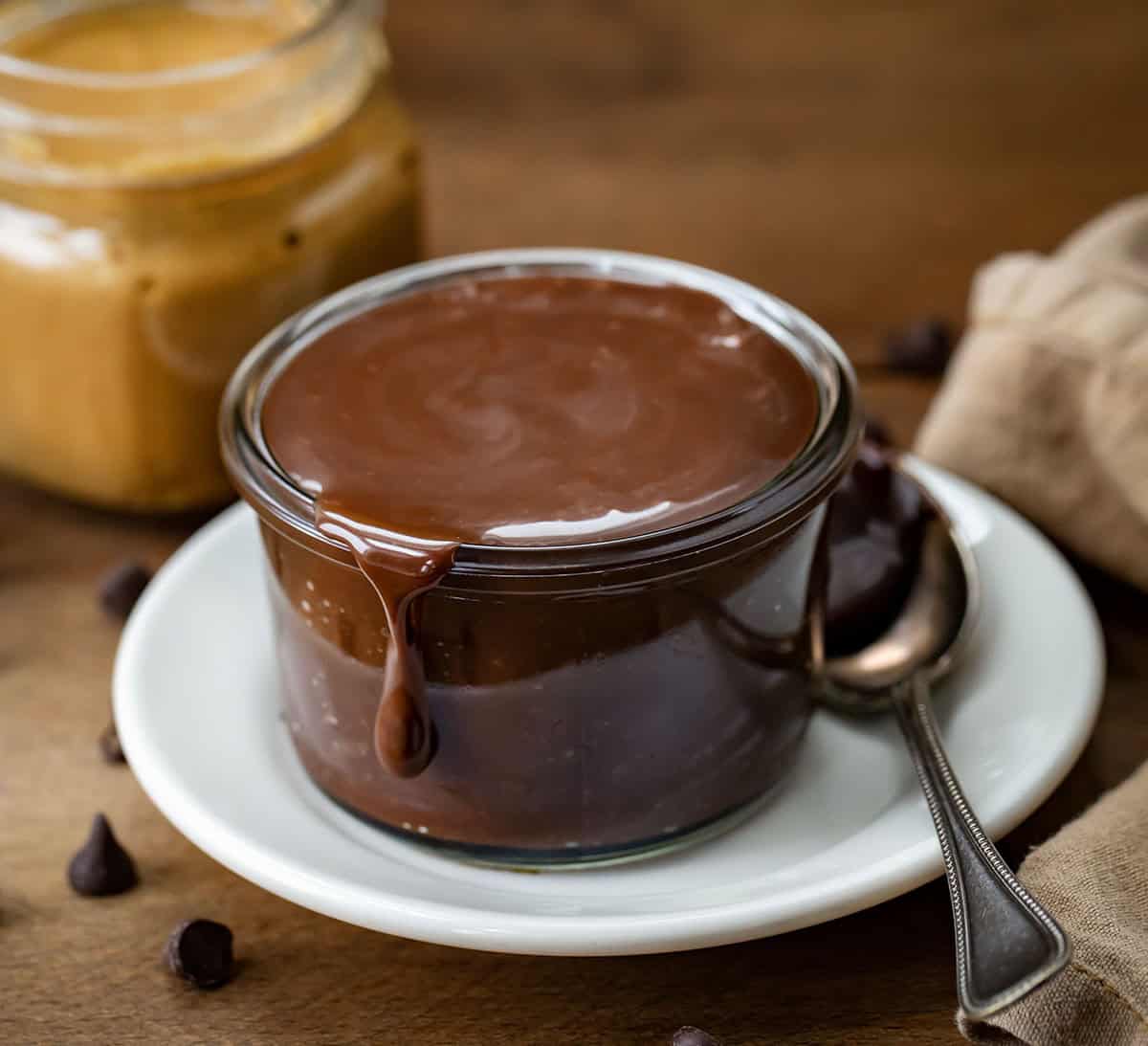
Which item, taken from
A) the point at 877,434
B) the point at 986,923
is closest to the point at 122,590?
the point at 877,434

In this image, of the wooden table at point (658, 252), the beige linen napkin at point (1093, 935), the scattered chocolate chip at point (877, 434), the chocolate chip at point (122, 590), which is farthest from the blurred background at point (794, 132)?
the beige linen napkin at point (1093, 935)

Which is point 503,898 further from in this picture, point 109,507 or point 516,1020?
point 109,507

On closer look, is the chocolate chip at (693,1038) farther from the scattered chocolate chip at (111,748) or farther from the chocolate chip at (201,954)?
the scattered chocolate chip at (111,748)

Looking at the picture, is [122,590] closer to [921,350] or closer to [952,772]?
[952,772]

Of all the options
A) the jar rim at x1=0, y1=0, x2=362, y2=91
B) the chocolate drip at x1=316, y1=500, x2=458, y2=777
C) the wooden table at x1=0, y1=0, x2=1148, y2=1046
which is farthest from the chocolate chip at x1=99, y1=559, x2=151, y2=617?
the chocolate drip at x1=316, y1=500, x2=458, y2=777

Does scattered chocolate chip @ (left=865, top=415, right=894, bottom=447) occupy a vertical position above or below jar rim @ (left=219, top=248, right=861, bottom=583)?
below

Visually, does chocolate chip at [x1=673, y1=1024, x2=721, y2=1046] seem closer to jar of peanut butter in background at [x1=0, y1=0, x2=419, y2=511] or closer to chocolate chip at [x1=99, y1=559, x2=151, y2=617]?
chocolate chip at [x1=99, y1=559, x2=151, y2=617]

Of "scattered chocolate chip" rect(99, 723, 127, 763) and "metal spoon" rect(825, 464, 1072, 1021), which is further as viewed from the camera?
"scattered chocolate chip" rect(99, 723, 127, 763)
